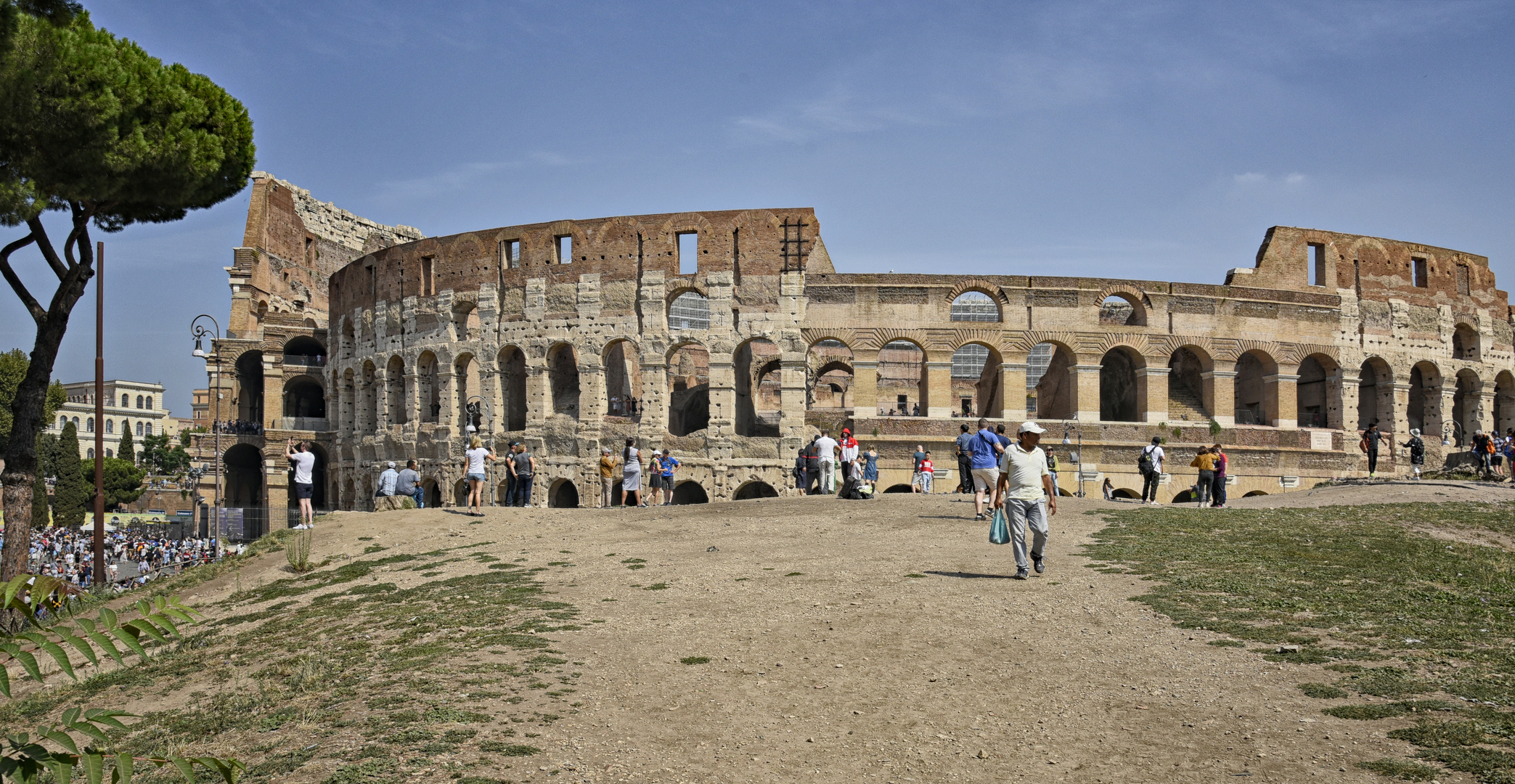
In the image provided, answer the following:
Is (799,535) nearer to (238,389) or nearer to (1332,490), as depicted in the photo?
(1332,490)

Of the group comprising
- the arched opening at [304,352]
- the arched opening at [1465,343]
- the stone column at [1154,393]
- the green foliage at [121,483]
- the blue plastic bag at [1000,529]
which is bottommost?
the green foliage at [121,483]

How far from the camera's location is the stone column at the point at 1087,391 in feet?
96.3

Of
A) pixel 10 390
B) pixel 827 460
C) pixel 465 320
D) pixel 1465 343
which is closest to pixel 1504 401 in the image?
pixel 1465 343

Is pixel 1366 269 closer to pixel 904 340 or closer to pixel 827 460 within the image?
pixel 904 340

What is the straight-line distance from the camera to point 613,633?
390 inches

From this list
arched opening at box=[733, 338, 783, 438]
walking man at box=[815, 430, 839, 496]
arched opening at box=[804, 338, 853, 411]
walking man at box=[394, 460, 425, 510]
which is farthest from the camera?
arched opening at box=[804, 338, 853, 411]

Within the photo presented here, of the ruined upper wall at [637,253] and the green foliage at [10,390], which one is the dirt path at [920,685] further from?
the green foliage at [10,390]

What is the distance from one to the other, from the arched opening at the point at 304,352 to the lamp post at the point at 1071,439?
91.6 ft

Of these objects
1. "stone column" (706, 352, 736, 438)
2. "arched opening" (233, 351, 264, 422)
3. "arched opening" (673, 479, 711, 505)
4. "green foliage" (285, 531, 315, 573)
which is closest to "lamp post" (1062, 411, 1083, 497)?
"stone column" (706, 352, 736, 438)

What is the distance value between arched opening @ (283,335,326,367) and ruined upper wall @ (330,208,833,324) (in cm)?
1072

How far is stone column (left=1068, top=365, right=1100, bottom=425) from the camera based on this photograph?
29359 millimetres

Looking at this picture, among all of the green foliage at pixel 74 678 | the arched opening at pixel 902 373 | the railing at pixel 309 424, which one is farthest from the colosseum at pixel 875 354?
the green foliage at pixel 74 678

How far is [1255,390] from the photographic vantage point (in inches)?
1257

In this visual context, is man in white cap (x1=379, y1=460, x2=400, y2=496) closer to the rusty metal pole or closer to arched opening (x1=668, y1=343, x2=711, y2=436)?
the rusty metal pole
